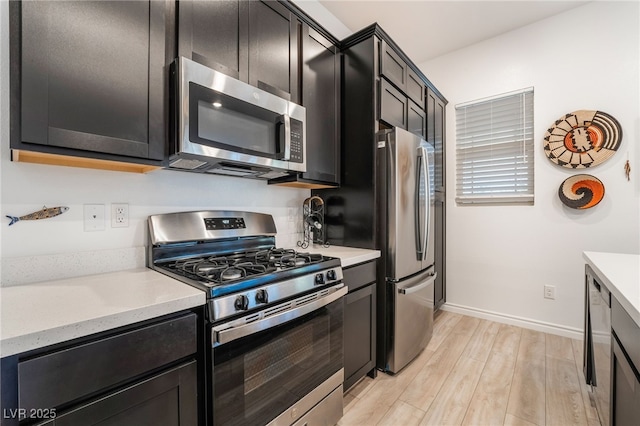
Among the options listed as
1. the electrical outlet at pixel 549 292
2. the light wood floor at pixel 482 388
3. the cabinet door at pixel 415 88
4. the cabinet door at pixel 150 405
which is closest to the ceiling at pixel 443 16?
the cabinet door at pixel 415 88

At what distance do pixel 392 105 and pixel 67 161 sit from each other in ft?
6.59

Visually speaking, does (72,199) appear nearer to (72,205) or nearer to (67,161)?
(72,205)

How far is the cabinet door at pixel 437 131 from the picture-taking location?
9.43 ft

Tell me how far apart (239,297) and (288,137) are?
3.11ft

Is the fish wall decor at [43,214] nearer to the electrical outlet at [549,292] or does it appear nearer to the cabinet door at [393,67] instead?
the cabinet door at [393,67]

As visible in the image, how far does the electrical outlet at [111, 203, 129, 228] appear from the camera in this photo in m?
1.33

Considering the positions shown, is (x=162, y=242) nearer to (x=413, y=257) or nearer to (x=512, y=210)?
(x=413, y=257)

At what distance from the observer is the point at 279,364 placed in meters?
1.21

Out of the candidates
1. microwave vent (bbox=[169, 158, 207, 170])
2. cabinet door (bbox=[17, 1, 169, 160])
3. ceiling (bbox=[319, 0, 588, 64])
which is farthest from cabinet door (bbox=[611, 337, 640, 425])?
ceiling (bbox=[319, 0, 588, 64])

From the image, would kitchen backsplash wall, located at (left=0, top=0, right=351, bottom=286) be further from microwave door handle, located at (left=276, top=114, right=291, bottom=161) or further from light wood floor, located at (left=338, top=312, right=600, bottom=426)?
light wood floor, located at (left=338, top=312, right=600, bottom=426)

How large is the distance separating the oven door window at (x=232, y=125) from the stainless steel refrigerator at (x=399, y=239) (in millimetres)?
786

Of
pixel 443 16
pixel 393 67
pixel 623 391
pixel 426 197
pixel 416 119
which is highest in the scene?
pixel 443 16

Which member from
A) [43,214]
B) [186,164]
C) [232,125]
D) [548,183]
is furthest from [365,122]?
[548,183]

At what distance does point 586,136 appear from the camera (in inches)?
96.0
